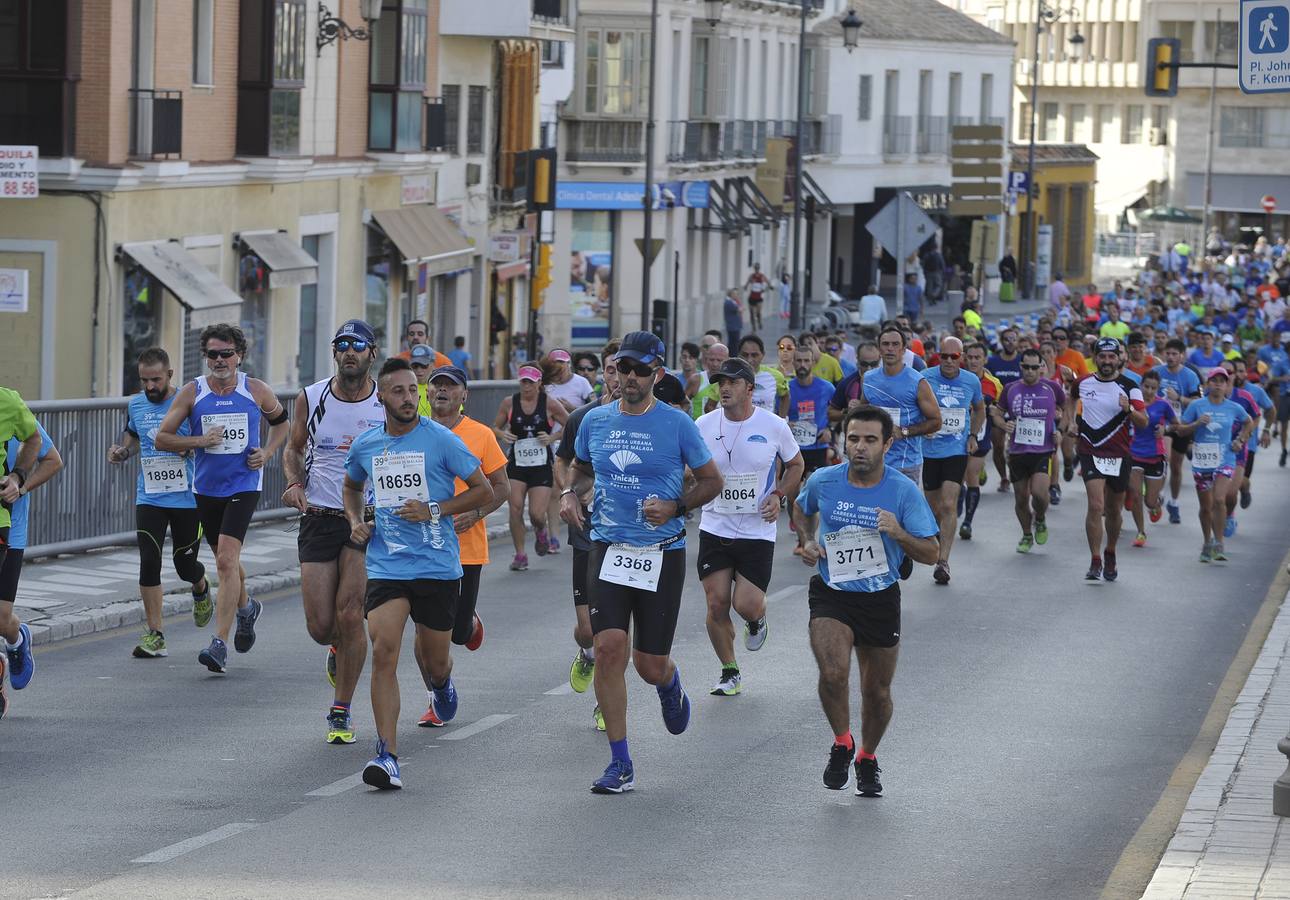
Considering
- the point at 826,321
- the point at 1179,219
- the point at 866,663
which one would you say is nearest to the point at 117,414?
the point at 866,663

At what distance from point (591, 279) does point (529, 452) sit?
115 ft

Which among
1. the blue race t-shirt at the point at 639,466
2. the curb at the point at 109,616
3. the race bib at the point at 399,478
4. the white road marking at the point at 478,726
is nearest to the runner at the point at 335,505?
the white road marking at the point at 478,726

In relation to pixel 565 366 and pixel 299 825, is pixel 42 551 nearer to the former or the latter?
pixel 565 366

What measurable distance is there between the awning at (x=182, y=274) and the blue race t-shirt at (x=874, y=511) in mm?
16642

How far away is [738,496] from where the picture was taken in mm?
12969

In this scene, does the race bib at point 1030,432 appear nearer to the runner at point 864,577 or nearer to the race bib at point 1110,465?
the race bib at point 1110,465

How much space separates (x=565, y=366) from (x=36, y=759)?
912 cm

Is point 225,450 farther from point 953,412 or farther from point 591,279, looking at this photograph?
point 591,279

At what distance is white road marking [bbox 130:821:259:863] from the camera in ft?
29.1

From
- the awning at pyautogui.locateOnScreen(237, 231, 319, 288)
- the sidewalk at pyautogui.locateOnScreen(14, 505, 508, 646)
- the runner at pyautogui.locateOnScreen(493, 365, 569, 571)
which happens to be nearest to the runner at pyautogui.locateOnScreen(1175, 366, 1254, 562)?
the runner at pyautogui.locateOnScreen(493, 365, 569, 571)

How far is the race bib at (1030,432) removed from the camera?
21.3 m

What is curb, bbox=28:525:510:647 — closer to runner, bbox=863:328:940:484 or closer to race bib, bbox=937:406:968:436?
runner, bbox=863:328:940:484

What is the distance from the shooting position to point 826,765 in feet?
36.4

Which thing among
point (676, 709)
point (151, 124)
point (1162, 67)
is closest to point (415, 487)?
point (676, 709)
